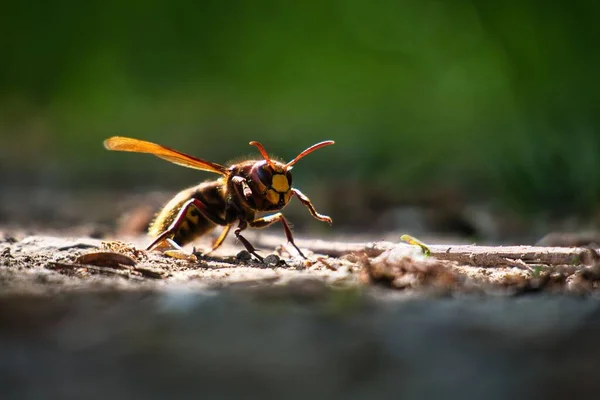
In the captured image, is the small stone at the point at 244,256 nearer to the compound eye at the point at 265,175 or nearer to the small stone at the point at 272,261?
the small stone at the point at 272,261

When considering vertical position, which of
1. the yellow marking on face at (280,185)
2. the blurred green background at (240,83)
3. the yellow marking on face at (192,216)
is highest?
the blurred green background at (240,83)

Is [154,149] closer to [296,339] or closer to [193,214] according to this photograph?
[193,214]

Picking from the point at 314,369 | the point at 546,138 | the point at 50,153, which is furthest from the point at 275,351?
the point at 50,153

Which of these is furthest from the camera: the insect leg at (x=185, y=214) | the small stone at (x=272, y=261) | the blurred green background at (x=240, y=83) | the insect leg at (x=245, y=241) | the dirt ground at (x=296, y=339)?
the blurred green background at (x=240, y=83)

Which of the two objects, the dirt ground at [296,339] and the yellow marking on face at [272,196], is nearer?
the dirt ground at [296,339]

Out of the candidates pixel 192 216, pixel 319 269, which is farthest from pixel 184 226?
pixel 319 269

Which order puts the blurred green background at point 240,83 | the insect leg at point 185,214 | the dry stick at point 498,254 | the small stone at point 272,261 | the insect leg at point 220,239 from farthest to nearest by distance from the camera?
the blurred green background at point 240,83 → the insect leg at point 220,239 → the insect leg at point 185,214 → the small stone at point 272,261 → the dry stick at point 498,254

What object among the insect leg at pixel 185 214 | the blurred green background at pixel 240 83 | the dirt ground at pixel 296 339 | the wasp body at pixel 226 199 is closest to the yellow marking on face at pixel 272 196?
the wasp body at pixel 226 199

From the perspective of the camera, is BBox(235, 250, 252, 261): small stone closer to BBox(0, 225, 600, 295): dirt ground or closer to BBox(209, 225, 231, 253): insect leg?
BBox(0, 225, 600, 295): dirt ground

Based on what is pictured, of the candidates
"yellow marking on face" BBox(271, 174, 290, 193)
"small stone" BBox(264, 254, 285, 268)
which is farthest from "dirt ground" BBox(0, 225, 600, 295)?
"yellow marking on face" BBox(271, 174, 290, 193)
